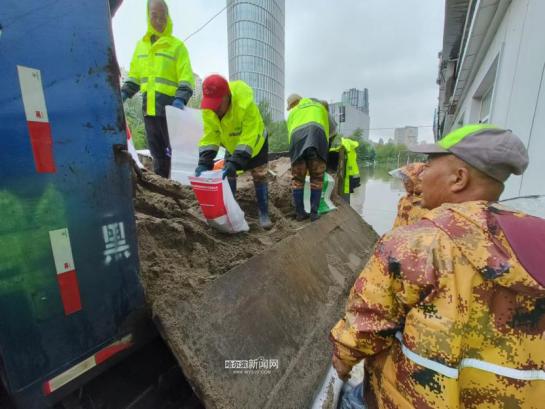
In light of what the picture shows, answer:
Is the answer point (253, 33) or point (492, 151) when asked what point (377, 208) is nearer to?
point (492, 151)

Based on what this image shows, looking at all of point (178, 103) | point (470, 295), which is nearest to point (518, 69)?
Answer: point (470, 295)

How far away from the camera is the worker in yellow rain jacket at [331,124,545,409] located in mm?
727

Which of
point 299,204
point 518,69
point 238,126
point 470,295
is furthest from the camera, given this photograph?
point 299,204

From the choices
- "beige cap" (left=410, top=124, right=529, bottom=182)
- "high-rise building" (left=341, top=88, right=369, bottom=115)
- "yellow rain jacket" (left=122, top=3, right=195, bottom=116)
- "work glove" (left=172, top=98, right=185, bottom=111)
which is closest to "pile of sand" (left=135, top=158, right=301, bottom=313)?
"work glove" (left=172, top=98, right=185, bottom=111)

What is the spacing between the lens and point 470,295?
0.75m

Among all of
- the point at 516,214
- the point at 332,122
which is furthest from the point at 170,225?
the point at 332,122

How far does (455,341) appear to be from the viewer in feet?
2.41

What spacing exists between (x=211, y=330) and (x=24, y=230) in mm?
858

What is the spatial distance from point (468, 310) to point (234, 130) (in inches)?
91.1

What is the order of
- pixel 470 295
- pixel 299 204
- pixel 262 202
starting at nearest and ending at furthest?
1. pixel 470 295
2. pixel 262 202
3. pixel 299 204

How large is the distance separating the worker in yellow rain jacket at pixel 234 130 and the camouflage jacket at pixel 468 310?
178 cm

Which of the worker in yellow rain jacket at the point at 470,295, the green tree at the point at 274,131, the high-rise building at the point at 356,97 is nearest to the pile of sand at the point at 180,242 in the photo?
the worker in yellow rain jacket at the point at 470,295

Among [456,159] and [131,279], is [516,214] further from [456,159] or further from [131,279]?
[131,279]

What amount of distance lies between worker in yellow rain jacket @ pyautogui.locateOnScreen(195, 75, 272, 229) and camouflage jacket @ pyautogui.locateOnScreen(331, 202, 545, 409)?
5.83ft
